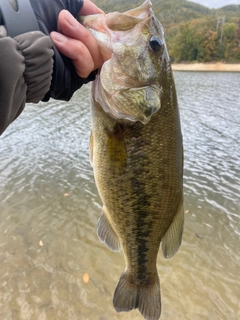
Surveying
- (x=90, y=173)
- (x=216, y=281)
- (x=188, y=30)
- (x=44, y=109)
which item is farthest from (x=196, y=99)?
(x=188, y=30)

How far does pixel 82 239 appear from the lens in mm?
4965

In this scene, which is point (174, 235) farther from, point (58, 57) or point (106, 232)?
point (58, 57)

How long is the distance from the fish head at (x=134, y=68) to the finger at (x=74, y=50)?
0.15m

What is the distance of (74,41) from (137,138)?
65cm

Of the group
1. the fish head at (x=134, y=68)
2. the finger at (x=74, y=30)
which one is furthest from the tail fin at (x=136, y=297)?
the finger at (x=74, y=30)

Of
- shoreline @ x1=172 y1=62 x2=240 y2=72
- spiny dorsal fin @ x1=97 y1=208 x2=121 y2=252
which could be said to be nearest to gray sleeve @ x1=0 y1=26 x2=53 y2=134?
spiny dorsal fin @ x1=97 y1=208 x2=121 y2=252

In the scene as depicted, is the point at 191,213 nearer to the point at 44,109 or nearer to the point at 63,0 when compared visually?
the point at 63,0

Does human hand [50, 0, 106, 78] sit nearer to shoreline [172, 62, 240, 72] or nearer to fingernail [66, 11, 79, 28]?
fingernail [66, 11, 79, 28]

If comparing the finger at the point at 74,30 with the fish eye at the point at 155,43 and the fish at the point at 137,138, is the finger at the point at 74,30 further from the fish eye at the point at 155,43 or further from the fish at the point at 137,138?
the fish eye at the point at 155,43

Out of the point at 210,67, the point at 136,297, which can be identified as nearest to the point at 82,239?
the point at 136,297

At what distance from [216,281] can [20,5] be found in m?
4.12

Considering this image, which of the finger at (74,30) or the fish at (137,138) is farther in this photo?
the fish at (137,138)

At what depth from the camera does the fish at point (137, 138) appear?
62.8 inches

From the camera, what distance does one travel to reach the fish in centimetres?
159
